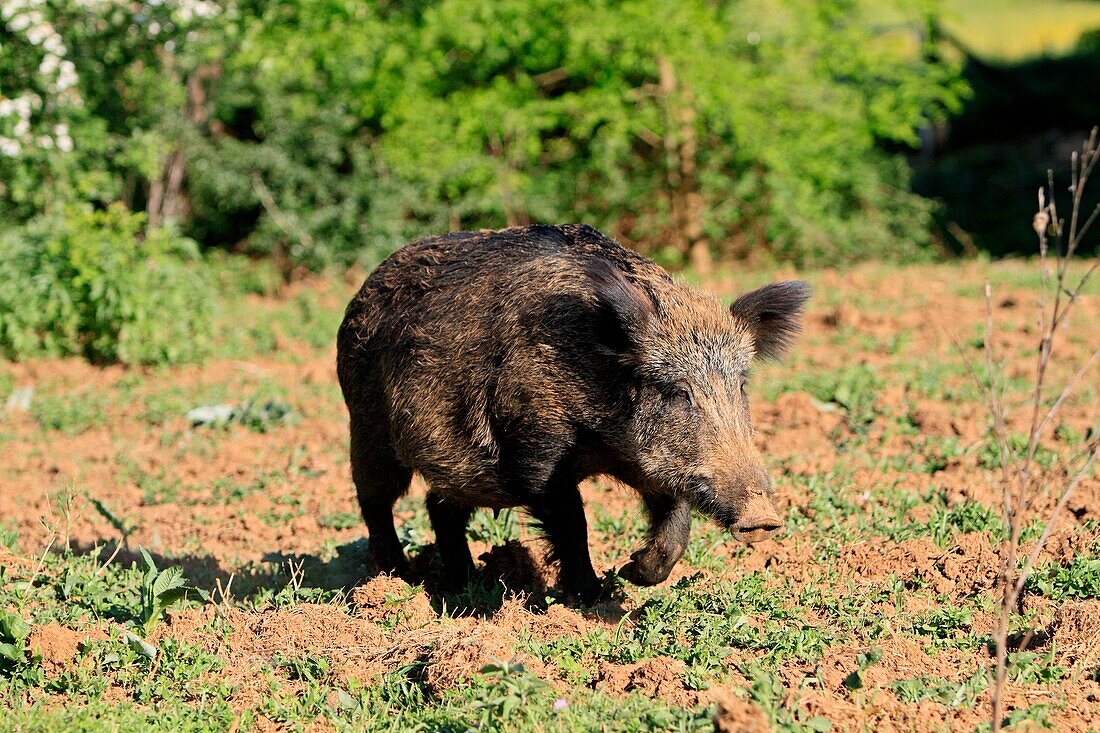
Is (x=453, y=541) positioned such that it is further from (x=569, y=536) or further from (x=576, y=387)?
(x=576, y=387)

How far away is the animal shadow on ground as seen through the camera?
5.55 metres

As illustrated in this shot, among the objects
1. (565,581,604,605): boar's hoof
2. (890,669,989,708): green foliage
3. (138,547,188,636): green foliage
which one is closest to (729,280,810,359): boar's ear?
(565,581,604,605): boar's hoof

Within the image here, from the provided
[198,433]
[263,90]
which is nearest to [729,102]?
[263,90]

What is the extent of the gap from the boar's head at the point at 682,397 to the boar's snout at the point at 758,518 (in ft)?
0.04

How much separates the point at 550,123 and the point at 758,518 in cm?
1270

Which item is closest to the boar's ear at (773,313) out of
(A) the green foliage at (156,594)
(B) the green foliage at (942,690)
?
(B) the green foliage at (942,690)

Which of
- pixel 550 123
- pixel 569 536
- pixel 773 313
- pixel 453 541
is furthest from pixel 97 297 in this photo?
pixel 773 313

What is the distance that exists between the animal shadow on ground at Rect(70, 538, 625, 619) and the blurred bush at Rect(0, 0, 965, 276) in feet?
31.0

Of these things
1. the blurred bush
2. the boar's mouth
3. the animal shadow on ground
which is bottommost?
the animal shadow on ground

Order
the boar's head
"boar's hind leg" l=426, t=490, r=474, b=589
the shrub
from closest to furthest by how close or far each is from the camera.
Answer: the boar's head < "boar's hind leg" l=426, t=490, r=474, b=589 < the shrub

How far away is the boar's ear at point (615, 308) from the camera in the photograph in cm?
500

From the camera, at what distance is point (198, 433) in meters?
9.36

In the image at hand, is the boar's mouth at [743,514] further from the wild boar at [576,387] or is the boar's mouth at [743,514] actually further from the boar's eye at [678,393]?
the boar's eye at [678,393]

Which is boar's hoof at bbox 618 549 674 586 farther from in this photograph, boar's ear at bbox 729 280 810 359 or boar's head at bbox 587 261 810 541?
boar's ear at bbox 729 280 810 359
